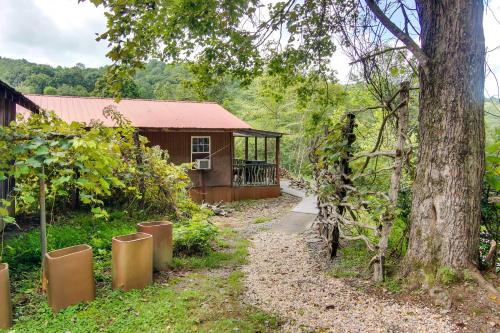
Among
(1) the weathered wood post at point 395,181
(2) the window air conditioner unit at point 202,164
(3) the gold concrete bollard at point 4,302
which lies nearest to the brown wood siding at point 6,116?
(3) the gold concrete bollard at point 4,302

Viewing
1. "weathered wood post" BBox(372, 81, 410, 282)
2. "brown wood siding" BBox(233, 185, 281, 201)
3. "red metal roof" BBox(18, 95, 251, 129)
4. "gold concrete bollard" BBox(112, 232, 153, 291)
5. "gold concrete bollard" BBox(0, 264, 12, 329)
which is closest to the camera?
"gold concrete bollard" BBox(0, 264, 12, 329)

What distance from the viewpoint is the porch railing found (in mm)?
13930

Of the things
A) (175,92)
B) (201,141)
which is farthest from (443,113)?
(175,92)

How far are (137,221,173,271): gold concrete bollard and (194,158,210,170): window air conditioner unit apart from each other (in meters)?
8.30

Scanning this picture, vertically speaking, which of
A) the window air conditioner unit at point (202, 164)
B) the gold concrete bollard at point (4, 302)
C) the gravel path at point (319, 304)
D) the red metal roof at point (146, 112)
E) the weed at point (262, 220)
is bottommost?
the weed at point (262, 220)

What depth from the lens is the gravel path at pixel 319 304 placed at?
302cm

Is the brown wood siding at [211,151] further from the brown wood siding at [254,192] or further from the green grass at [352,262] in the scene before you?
the green grass at [352,262]

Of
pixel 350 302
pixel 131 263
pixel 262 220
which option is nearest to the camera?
pixel 350 302

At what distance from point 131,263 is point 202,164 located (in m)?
9.54

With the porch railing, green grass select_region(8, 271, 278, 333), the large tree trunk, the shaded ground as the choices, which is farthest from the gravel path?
the porch railing

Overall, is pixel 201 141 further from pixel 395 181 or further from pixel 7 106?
pixel 395 181

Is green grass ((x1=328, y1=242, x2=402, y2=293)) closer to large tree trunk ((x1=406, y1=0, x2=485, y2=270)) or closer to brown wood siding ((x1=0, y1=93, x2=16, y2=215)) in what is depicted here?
large tree trunk ((x1=406, y1=0, x2=485, y2=270))

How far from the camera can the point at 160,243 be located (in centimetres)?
473

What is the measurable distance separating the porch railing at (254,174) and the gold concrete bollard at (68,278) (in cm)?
1033
